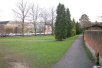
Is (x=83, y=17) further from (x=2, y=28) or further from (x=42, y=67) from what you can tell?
(x=42, y=67)

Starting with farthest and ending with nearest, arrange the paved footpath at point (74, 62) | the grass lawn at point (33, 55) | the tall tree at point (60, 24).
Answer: the tall tree at point (60, 24), the grass lawn at point (33, 55), the paved footpath at point (74, 62)

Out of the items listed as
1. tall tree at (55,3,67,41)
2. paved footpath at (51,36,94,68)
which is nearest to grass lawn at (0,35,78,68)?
paved footpath at (51,36,94,68)

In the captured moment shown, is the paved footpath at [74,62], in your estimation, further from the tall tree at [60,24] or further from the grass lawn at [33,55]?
the tall tree at [60,24]

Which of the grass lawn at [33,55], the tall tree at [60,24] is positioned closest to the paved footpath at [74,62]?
the grass lawn at [33,55]

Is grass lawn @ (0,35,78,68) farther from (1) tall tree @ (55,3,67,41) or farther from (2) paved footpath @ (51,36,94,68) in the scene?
(1) tall tree @ (55,3,67,41)

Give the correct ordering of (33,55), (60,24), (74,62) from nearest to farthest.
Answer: (74,62) → (33,55) → (60,24)

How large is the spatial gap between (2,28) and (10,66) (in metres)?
60.4

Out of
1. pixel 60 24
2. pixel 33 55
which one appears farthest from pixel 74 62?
pixel 60 24

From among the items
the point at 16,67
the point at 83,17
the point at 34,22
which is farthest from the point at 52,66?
the point at 83,17

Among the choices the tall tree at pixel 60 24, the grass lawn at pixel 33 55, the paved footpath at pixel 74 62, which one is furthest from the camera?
the tall tree at pixel 60 24

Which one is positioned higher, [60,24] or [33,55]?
[60,24]

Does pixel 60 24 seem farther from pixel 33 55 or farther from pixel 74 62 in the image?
pixel 74 62

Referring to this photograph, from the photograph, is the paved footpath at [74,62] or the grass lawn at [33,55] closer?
the paved footpath at [74,62]

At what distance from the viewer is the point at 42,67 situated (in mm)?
6863
